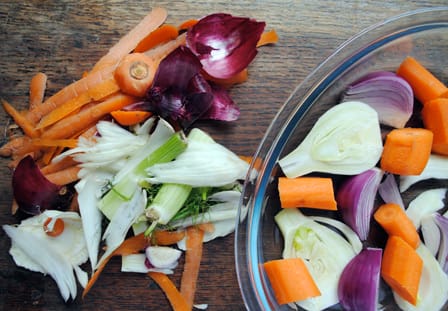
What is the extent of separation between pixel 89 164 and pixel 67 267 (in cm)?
30

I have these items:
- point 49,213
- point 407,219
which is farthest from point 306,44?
point 49,213

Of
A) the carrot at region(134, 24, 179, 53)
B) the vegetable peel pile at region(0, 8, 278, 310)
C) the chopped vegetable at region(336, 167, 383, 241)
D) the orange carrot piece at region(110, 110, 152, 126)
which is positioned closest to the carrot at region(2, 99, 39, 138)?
the vegetable peel pile at region(0, 8, 278, 310)

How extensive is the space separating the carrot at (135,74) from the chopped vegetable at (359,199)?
606 millimetres

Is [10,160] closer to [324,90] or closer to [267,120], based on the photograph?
[267,120]

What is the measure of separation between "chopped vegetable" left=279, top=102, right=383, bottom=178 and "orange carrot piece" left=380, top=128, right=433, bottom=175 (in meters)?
0.03

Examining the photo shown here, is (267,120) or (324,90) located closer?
(324,90)

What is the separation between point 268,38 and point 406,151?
0.50 m

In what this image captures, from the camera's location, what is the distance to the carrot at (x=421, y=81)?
157 cm

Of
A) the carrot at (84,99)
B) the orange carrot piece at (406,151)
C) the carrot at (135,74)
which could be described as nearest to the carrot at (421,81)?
the orange carrot piece at (406,151)

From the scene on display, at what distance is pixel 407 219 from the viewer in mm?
1572

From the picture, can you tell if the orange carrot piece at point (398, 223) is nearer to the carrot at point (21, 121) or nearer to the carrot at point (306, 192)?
the carrot at point (306, 192)

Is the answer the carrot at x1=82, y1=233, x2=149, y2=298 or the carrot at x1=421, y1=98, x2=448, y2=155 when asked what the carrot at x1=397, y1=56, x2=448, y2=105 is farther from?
the carrot at x1=82, y1=233, x2=149, y2=298

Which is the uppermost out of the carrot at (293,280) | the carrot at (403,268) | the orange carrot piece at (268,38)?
the orange carrot piece at (268,38)

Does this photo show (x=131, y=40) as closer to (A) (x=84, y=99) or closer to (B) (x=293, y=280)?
(A) (x=84, y=99)
